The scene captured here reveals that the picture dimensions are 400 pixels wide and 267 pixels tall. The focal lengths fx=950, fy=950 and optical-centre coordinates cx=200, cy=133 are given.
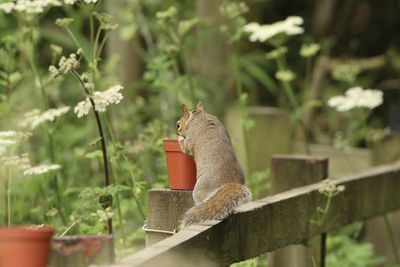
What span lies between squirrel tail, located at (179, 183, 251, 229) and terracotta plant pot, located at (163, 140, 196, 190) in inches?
6.4

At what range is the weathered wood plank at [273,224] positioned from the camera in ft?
8.09

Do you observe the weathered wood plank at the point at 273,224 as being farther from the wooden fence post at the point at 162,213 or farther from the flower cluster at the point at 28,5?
the flower cluster at the point at 28,5

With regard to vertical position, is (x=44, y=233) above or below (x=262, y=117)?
below

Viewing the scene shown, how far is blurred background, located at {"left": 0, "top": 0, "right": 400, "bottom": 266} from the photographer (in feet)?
12.1

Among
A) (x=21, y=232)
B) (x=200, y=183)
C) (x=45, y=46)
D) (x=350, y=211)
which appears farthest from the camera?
(x=45, y=46)

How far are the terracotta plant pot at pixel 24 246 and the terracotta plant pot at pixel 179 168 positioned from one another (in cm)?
112

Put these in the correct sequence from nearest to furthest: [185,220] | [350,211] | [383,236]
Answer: [185,220] → [350,211] → [383,236]

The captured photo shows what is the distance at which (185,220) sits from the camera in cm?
277

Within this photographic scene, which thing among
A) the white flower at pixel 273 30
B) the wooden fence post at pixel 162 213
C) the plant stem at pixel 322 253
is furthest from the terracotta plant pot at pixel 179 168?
the white flower at pixel 273 30

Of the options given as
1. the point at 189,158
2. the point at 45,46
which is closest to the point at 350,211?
the point at 189,158

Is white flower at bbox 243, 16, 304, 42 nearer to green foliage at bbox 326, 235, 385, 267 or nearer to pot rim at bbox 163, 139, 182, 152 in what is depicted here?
green foliage at bbox 326, 235, 385, 267

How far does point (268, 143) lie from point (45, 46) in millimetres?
4957

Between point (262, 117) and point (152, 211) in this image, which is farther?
point (262, 117)

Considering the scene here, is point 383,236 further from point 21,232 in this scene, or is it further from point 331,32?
point 331,32
